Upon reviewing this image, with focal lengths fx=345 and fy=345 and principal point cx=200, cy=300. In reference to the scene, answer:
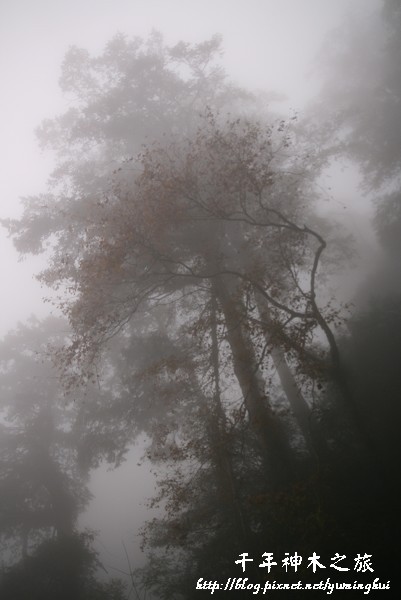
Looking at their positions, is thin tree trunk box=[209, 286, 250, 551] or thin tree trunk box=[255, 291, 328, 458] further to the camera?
thin tree trunk box=[255, 291, 328, 458]

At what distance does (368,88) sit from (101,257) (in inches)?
714

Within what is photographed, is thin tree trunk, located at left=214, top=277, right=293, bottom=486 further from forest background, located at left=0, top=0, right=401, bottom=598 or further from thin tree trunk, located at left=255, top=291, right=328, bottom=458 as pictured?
thin tree trunk, located at left=255, top=291, right=328, bottom=458

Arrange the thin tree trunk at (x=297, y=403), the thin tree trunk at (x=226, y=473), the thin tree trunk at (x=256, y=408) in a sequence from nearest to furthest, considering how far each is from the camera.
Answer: the thin tree trunk at (x=226, y=473) → the thin tree trunk at (x=256, y=408) → the thin tree trunk at (x=297, y=403)

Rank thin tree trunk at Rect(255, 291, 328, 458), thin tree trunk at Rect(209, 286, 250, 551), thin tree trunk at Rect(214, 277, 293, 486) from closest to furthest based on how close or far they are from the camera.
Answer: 1. thin tree trunk at Rect(209, 286, 250, 551)
2. thin tree trunk at Rect(214, 277, 293, 486)
3. thin tree trunk at Rect(255, 291, 328, 458)

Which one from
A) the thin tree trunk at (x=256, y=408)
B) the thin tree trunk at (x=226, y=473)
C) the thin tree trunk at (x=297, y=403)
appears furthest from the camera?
the thin tree trunk at (x=297, y=403)

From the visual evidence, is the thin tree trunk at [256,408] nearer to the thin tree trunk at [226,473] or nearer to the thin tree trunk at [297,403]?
the thin tree trunk at [226,473]

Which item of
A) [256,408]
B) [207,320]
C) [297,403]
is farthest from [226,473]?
[297,403]

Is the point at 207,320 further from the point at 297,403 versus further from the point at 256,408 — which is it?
the point at 297,403

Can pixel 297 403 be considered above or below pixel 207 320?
below

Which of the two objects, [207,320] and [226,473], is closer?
[226,473]

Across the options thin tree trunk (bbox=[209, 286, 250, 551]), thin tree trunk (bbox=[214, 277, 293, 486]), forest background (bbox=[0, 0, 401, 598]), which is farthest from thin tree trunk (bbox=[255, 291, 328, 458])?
thin tree trunk (bbox=[209, 286, 250, 551])

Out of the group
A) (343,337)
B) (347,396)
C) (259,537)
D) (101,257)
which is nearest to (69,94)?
(101,257)

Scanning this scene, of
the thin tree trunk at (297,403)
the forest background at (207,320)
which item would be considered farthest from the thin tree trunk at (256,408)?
the thin tree trunk at (297,403)

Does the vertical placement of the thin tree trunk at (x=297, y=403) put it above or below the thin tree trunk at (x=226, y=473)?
above
